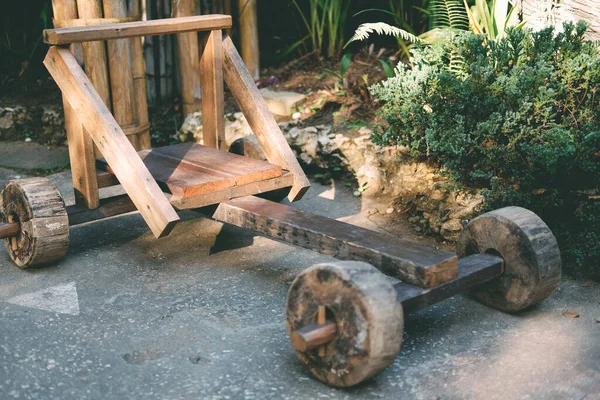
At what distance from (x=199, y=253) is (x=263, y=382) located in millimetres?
1473

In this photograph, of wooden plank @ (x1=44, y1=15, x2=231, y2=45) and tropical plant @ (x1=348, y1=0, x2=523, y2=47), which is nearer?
wooden plank @ (x1=44, y1=15, x2=231, y2=45)

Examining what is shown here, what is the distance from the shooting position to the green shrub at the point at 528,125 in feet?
13.2

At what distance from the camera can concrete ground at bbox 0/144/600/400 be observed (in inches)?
118

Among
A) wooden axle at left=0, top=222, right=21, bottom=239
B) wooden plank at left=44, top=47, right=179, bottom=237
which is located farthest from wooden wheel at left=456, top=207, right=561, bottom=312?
wooden axle at left=0, top=222, right=21, bottom=239

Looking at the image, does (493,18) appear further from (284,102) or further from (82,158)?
(82,158)

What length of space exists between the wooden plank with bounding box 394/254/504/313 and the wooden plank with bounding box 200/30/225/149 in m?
1.87

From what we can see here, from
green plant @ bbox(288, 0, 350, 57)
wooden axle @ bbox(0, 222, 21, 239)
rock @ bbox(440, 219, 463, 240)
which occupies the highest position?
green plant @ bbox(288, 0, 350, 57)

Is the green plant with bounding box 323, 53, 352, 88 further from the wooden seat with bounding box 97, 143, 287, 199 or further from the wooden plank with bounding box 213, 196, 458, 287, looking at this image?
the wooden plank with bounding box 213, 196, 458, 287

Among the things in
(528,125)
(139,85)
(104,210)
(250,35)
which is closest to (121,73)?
(139,85)

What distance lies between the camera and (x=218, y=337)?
11.2 feet

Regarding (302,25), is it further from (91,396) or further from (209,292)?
(91,396)

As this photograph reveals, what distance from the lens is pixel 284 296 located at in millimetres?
3822

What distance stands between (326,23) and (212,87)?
96.8 inches

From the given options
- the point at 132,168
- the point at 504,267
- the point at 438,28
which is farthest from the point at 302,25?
the point at 504,267
